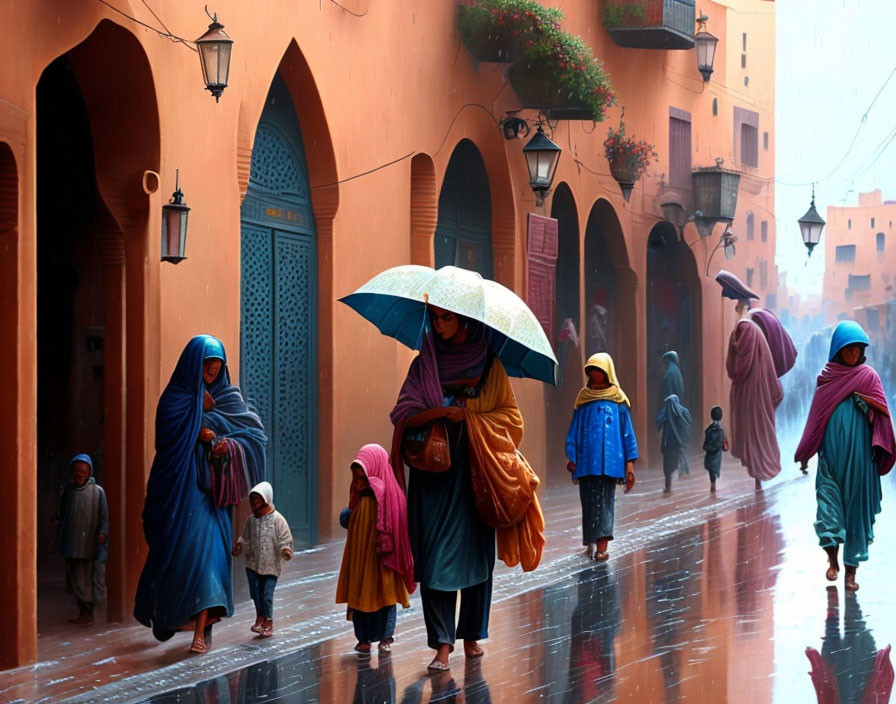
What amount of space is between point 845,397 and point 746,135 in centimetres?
2024

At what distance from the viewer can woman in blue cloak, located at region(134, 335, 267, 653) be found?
28.2 ft

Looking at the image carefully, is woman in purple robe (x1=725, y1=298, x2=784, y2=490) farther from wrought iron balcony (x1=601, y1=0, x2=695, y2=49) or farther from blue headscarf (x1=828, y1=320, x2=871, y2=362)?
blue headscarf (x1=828, y1=320, x2=871, y2=362)

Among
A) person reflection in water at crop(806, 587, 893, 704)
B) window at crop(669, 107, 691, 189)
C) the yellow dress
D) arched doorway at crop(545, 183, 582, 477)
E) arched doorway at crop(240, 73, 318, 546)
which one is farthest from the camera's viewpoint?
window at crop(669, 107, 691, 189)

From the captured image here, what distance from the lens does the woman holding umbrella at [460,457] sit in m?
7.84

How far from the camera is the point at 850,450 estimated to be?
424 inches

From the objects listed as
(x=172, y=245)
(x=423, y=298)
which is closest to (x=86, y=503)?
(x=172, y=245)

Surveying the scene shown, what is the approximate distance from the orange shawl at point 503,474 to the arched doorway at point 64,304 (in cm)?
403

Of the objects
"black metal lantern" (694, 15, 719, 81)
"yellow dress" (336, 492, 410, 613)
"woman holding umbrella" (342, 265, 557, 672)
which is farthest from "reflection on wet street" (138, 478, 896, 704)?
"black metal lantern" (694, 15, 719, 81)

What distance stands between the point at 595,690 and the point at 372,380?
24.2ft

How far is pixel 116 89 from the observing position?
10.2 metres

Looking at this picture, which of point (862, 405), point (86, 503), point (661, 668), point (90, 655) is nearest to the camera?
point (661, 668)

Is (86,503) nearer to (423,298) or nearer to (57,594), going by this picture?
(57,594)

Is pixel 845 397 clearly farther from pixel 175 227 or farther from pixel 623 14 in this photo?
pixel 623 14

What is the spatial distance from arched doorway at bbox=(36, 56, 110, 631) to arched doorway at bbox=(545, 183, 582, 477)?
31.7 ft
